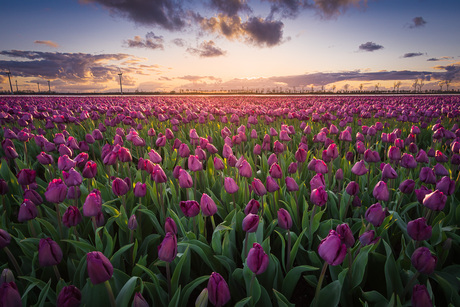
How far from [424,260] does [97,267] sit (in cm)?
150

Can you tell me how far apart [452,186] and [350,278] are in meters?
1.13

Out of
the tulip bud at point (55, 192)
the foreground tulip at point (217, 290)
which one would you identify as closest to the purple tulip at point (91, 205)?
the tulip bud at point (55, 192)

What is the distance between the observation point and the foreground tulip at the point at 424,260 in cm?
120

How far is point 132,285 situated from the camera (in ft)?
4.18

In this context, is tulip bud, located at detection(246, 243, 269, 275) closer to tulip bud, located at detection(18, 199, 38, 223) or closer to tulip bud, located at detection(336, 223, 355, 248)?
tulip bud, located at detection(336, 223, 355, 248)

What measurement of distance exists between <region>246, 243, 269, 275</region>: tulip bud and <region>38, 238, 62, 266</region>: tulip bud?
1.00 m

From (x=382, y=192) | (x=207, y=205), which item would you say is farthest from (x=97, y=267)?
(x=382, y=192)

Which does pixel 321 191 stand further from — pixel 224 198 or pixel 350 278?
pixel 224 198

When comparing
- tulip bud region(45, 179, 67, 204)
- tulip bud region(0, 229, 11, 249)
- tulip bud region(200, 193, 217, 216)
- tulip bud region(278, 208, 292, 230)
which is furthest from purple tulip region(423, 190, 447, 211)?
tulip bud region(0, 229, 11, 249)

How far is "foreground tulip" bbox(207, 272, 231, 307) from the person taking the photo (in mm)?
1091

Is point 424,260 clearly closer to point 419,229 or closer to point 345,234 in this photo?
point 419,229

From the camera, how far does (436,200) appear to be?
1649 mm

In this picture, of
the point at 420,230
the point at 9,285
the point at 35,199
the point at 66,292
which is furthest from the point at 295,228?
the point at 35,199

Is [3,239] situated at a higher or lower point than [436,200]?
lower
